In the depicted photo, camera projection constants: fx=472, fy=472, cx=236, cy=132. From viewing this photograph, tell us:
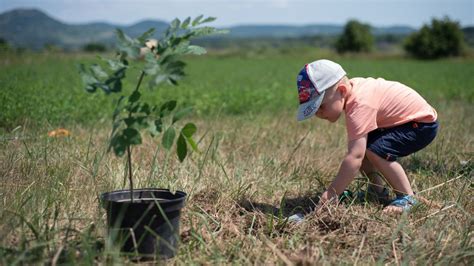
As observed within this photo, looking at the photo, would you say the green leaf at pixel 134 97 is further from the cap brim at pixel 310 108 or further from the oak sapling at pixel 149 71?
the cap brim at pixel 310 108

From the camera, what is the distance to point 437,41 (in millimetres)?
65562

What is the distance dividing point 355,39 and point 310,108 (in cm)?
9622

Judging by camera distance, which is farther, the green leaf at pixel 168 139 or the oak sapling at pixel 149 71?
the green leaf at pixel 168 139

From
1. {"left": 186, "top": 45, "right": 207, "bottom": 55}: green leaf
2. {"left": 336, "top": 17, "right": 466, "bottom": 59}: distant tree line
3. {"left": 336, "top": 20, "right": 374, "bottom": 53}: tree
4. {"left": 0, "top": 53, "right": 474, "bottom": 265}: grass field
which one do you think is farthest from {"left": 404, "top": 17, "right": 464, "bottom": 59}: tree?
{"left": 186, "top": 45, "right": 207, "bottom": 55}: green leaf

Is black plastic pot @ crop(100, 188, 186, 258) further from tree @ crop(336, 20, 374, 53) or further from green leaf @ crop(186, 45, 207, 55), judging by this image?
tree @ crop(336, 20, 374, 53)

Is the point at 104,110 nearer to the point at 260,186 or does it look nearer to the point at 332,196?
the point at 260,186

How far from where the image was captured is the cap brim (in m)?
2.96

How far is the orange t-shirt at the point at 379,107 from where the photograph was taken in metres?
2.96

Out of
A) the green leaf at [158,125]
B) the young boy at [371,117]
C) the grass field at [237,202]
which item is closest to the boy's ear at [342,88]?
the young boy at [371,117]

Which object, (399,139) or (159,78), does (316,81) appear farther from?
(159,78)

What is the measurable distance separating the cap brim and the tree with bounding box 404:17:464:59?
6479 centimetres

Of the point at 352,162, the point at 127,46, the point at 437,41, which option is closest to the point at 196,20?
the point at 127,46

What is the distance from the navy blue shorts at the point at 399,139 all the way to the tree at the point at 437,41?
64.2m

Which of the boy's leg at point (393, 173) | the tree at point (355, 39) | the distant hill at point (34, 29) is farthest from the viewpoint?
the tree at point (355, 39)
